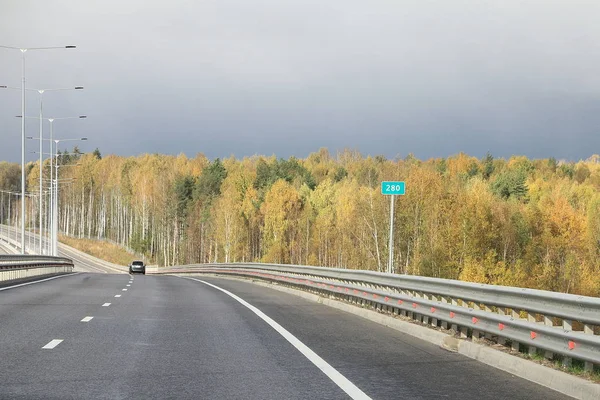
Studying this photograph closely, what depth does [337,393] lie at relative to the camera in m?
8.30

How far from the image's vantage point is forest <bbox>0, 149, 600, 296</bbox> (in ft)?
280

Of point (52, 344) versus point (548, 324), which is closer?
point (548, 324)

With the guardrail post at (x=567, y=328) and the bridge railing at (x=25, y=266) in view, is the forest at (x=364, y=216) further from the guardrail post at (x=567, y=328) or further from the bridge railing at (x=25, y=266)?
the guardrail post at (x=567, y=328)

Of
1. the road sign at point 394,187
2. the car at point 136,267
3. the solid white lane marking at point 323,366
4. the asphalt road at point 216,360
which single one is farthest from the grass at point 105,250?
the solid white lane marking at point 323,366

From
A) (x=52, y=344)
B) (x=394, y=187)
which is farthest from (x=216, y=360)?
(x=394, y=187)

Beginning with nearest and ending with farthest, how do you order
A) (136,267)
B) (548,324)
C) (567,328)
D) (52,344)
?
(567,328) → (548,324) → (52,344) → (136,267)

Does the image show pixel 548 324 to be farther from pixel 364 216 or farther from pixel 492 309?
pixel 364 216

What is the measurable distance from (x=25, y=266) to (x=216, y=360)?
1098 inches

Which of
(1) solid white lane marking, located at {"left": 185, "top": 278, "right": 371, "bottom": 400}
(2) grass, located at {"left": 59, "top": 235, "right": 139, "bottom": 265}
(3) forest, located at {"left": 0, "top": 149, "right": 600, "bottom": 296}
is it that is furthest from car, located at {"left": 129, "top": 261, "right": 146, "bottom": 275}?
(1) solid white lane marking, located at {"left": 185, "top": 278, "right": 371, "bottom": 400}

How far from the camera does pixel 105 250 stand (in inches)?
5458

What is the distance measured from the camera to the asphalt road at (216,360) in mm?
8359

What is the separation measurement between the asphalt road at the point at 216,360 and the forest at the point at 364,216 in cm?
6144

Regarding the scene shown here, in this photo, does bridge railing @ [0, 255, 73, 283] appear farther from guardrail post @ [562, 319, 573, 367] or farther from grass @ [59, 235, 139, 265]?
grass @ [59, 235, 139, 265]

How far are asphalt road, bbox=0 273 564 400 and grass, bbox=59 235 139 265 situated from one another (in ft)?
380
